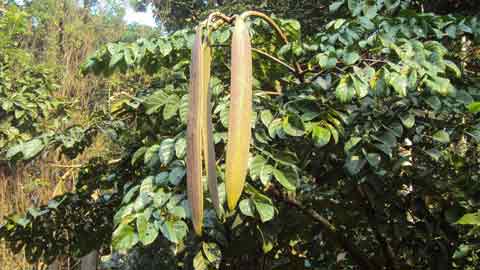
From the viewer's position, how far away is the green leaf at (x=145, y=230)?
131 cm

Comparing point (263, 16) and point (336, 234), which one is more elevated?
point (263, 16)

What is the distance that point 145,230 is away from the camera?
1327mm

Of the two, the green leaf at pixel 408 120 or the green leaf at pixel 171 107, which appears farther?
the green leaf at pixel 171 107

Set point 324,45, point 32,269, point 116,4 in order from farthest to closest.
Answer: point 116,4, point 32,269, point 324,45

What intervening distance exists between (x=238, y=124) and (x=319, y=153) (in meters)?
1.06

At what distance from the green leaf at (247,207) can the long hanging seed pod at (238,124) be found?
634 millimetres

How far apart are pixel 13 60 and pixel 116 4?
357 centimetres

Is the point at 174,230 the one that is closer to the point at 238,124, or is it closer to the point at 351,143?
the point at 351,143

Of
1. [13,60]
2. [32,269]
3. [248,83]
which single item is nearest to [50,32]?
[13,60]

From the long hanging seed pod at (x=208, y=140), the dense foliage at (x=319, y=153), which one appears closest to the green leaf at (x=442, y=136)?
the dense foliage at (x=319, y=153)

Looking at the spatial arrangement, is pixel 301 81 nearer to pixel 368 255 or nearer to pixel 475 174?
pixel 475 174

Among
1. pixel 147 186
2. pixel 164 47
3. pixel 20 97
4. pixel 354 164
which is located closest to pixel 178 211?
pixel 147 186

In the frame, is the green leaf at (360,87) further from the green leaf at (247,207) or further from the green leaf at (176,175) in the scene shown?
the green leaf at (176,175)

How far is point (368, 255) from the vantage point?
228 cm
